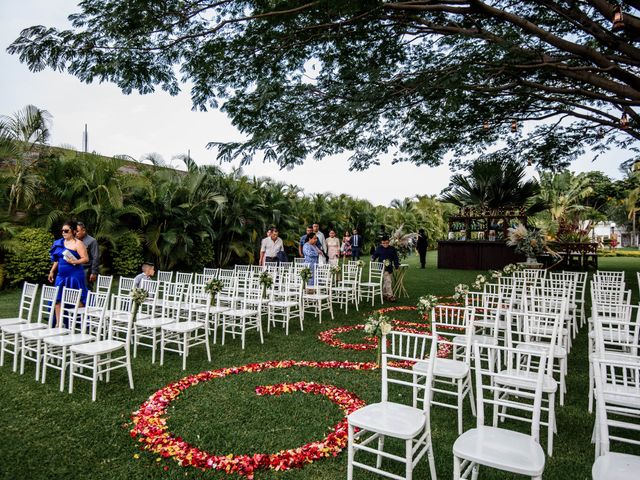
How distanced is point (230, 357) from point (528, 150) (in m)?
11.1

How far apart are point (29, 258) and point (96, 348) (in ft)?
26.6

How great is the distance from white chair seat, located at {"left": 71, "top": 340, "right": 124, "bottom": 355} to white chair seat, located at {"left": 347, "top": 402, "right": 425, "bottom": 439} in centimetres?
310

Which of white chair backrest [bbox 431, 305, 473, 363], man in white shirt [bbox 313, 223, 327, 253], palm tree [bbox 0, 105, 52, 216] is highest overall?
palm tree [bbox 0, 105, 52, 216]

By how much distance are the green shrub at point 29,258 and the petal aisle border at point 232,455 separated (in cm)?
831

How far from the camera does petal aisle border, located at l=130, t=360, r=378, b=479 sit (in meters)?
3.31

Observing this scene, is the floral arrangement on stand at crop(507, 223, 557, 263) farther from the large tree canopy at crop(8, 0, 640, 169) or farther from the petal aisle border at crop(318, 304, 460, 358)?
the petal aisle border at crop(318, 304, 460, 358)

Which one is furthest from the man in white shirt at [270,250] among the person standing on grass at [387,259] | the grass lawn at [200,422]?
the grass lawn at [200,422]

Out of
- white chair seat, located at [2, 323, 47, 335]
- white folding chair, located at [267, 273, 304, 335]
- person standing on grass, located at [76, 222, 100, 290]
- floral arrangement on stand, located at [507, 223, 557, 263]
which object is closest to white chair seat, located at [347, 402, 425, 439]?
white folding chair, located at [267, 273, 304, 335]

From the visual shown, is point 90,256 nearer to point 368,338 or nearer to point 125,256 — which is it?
point 368,338

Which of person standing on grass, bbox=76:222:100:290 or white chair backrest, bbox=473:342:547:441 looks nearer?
white chair backrest, bbox=473:342:547:441

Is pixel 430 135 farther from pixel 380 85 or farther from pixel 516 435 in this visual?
pixel 516 435

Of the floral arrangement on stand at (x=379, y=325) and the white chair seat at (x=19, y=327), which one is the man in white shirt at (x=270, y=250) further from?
the floral arrangement on stand at (x=379, y=325)

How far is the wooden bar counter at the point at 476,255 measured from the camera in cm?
1855

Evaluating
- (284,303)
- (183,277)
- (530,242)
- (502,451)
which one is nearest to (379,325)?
(502,451)
